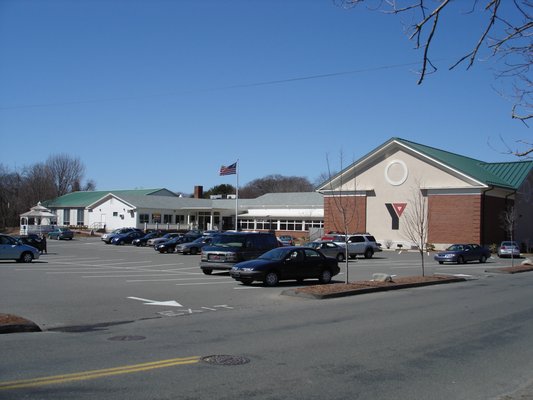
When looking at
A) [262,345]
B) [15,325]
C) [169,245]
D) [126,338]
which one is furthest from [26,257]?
[262,345]

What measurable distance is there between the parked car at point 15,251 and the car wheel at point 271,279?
16169mm

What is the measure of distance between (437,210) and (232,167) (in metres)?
20.9

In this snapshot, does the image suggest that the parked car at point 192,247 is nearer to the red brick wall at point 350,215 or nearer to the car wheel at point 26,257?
the car wheel at point 26,257

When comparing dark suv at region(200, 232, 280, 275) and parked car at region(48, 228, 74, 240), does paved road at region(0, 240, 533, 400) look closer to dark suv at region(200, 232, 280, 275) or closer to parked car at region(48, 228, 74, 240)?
dark suv at region(200, 232, 280, 275)

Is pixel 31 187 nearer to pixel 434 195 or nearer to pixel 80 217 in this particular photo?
pixel 80 217

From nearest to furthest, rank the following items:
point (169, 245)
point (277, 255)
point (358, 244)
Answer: point (277, 255) < point (358, 244) < point (169, 245)

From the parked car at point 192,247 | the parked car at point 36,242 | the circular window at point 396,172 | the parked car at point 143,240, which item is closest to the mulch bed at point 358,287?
the parked car at point 192,247

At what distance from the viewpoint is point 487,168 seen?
62188mm

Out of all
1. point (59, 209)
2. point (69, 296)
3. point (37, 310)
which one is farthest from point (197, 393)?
point (59, 209)

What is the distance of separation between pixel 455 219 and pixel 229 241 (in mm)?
33035

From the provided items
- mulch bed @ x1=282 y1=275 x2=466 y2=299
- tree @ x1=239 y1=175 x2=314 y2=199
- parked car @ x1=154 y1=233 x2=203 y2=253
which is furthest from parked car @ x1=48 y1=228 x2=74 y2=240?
tree @ x1=239 y1=175 x2=314 y2=199

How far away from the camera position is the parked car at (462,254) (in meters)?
37.7

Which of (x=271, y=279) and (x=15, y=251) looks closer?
(x=271, y=279)

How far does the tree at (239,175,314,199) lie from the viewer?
5566 inches
